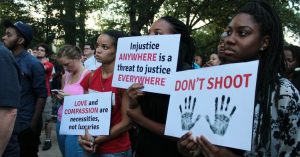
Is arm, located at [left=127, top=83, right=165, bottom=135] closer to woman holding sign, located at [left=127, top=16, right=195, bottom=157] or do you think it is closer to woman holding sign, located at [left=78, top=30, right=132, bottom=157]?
woman holding sign, located at [left=127, top=16, right=195, bottom=157]

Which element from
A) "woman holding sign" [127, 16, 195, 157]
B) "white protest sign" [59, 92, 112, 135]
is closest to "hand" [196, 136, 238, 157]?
"woman holding sign" [127, 16, 195, 157]

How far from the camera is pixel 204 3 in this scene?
1862cm

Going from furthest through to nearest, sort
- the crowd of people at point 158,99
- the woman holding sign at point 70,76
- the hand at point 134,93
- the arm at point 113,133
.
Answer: the woman holding sign at point 70,76 < the arm at point 113,133 < the hand at point 134,93 < the crowd of people at point 158,99

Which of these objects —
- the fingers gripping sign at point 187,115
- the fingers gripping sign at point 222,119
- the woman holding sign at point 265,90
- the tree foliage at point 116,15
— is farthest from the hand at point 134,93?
the tree foliage at point 116,15

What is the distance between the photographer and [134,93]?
9.75ft

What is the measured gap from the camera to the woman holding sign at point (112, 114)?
11.6 ft

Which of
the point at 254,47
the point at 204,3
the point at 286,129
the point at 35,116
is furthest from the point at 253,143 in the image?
the point at 204,3

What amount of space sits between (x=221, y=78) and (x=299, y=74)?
3379 millimetres

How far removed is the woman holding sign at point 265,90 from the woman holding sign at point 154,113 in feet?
2.08

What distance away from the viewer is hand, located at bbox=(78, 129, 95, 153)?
11.7ft

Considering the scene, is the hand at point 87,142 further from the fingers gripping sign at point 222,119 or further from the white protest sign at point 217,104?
the fingers gripping sign at point 222,119

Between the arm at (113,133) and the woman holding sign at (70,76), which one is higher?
the woman holding sign at (70,76)

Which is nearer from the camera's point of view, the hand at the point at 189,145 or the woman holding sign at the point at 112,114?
the hand at the point at 189,145

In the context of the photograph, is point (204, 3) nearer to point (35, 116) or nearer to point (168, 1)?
point (168, 1)
